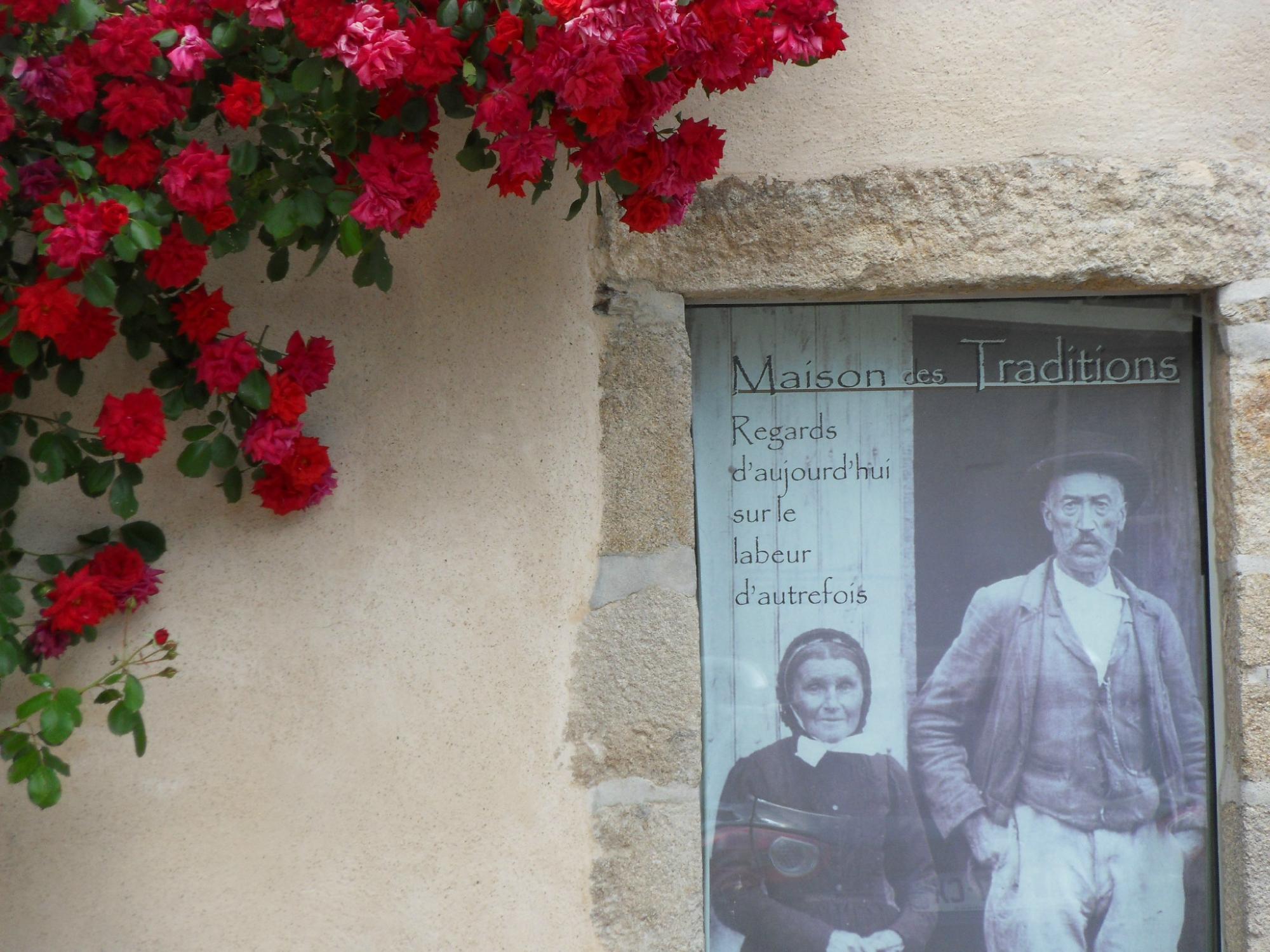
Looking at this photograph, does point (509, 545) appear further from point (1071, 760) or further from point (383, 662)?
point (1071, 760)

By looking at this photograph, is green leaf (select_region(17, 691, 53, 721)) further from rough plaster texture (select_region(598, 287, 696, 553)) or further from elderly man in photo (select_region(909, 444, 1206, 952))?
elderly man in photo (select_region(909, 444, 1206, 952))

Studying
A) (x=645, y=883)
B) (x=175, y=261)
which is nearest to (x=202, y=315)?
(x=175, y=261)

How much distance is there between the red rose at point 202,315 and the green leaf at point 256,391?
4.1 inches

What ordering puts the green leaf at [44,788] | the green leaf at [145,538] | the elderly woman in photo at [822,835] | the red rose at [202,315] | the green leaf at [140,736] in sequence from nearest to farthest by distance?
1. the green leaf at [44,788]
2. the green leaf at [140,736]
3. the red rose at [202,315]
4. the green leaf at [145,538]
5. the elderly woman in photo at [822,835]

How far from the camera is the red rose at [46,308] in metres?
1.60

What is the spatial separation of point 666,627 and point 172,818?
98 cm

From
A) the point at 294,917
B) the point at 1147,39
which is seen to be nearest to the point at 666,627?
the point at 294,917

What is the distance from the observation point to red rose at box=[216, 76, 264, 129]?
159 cm

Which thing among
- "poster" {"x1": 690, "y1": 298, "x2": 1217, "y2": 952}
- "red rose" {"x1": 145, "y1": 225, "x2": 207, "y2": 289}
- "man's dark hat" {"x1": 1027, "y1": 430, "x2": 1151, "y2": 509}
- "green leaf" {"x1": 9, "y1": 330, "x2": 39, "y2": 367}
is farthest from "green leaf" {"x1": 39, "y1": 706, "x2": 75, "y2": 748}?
"man's dark hat" {"x1": 1027, "y1": 430, "x2": 1151, "y2": 509}

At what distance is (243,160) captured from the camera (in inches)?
67.1

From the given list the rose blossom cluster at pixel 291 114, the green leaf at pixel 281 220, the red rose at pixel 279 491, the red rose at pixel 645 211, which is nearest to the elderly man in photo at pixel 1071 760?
the red rose at pixel 645 211

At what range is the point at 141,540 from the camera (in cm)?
195

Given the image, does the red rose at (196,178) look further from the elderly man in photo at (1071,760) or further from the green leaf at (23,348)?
the elderly man in photo at (1071,760)

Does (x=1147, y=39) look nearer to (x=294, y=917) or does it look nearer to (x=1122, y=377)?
(x=1122, y=377)
